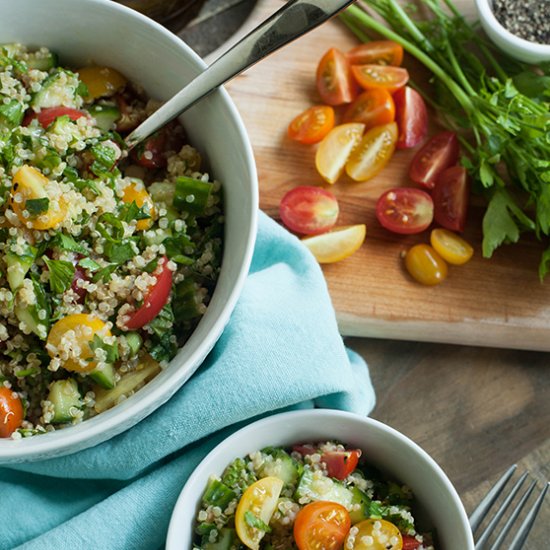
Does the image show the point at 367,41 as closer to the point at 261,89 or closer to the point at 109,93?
the point at 261,89

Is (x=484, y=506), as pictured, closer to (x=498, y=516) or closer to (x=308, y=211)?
(x=498, y=516)

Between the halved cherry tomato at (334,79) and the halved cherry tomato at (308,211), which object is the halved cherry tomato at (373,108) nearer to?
the halved cherry tomato at (334,79)

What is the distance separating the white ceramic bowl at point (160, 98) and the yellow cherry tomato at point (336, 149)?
1.76 feet

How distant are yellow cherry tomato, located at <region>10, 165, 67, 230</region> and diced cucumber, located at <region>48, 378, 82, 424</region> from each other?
0.32 metres

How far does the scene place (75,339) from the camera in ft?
5.98

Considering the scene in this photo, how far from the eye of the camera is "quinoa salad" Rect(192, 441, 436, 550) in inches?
81.7

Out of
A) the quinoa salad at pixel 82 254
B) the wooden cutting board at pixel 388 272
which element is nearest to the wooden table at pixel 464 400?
the wooden cutting board at pixel 388 272

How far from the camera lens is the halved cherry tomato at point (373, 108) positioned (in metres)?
2.64

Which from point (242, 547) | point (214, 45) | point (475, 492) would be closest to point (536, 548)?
point (475, 492)

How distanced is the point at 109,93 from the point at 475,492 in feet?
4.58

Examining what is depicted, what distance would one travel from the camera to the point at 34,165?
1.91 meters

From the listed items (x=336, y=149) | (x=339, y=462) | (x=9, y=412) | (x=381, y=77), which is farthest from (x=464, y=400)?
(x=9, y=412)

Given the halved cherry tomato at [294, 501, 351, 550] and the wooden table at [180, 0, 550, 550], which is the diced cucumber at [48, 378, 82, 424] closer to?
the halved cherry tomato at [294, 501, 351, 550]

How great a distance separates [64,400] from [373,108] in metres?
1.26
